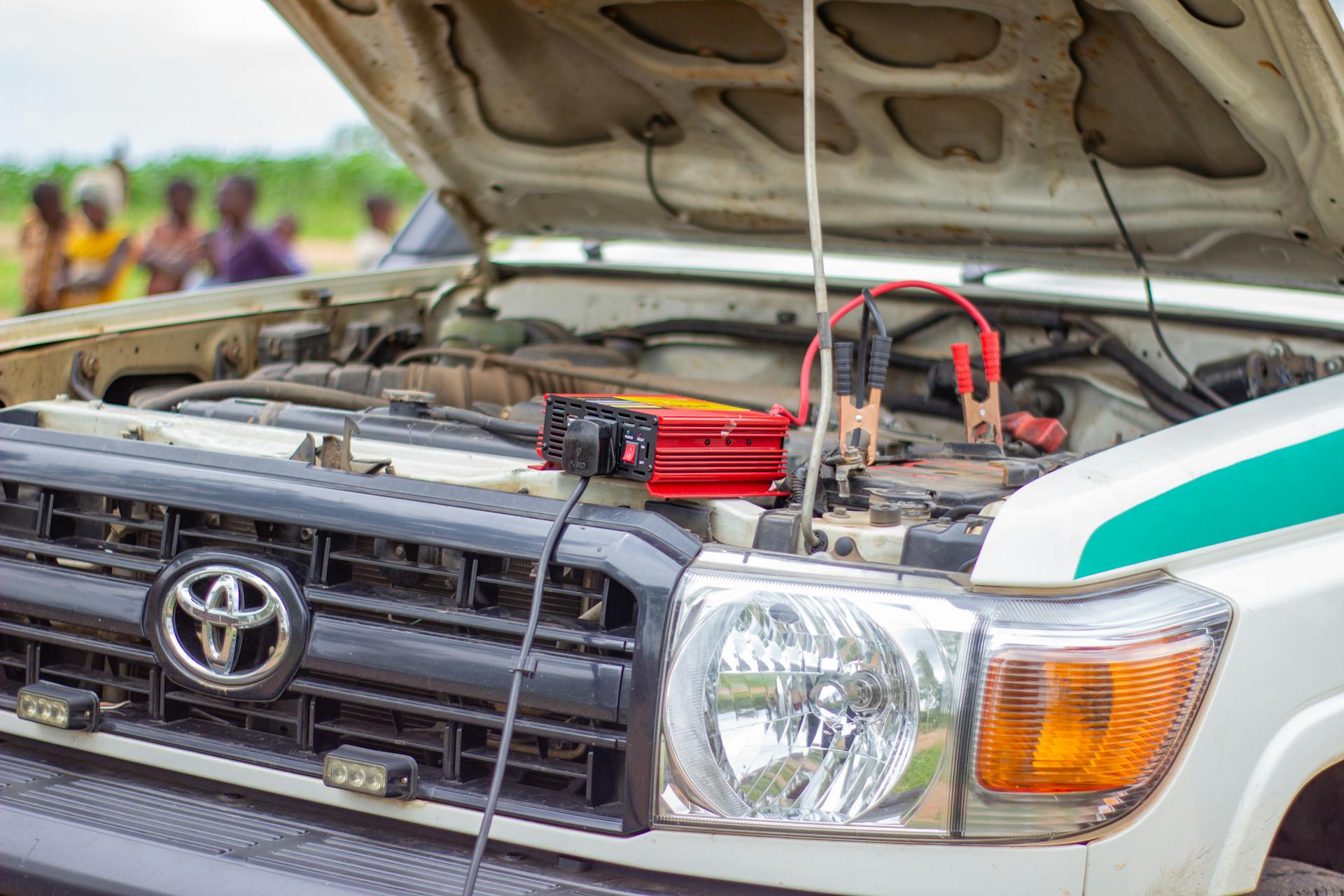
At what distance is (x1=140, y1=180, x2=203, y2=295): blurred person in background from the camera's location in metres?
7.46

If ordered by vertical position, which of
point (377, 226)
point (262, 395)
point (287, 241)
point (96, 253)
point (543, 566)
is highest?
point (377, 226)

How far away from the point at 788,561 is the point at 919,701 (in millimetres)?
228

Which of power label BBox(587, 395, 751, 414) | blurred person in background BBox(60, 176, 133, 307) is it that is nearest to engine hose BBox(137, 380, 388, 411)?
power label BBox(587, 395, 751, 414)

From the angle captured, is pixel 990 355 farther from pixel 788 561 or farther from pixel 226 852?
pixel 226 852

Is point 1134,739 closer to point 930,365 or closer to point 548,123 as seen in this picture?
point 930,365

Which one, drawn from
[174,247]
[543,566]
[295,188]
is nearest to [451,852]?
[543,566]

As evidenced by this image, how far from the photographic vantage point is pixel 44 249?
758 centimetres

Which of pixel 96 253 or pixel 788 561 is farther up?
pixel 96 253

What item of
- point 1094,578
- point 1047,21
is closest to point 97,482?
point 1094,578

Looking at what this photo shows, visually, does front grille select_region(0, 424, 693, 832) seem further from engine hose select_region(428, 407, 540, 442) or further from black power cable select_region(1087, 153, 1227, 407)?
black power cable select_region(1087, 153, 1227, 407)

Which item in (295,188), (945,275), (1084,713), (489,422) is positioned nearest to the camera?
(1084,713)

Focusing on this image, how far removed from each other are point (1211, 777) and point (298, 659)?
3.77 ft

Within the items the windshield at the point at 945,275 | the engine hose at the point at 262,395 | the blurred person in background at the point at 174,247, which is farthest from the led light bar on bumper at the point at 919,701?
the blurred person in background at the point at 174,247

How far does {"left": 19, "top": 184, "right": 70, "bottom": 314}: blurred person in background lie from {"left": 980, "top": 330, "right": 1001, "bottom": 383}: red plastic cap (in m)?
6.66
